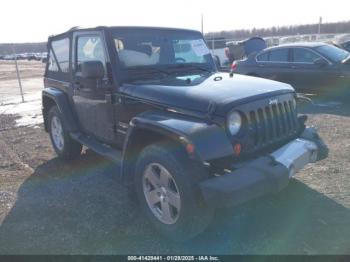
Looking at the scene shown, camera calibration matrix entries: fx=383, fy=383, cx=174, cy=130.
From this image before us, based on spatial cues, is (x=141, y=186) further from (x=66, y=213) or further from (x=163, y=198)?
(x=66, y=213)

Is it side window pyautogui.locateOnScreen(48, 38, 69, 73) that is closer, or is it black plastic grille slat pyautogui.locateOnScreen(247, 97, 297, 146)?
black plastic grille slat pyautogui.locateOnScreen(247, 97, 297, 146)

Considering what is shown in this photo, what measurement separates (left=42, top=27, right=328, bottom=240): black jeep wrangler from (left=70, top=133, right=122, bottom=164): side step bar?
0.02 m

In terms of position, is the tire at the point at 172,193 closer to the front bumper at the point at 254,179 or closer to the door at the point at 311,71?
the front bumper at the point at 254,179

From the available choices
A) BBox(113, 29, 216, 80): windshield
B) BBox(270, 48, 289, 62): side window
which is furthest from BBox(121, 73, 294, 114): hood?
BBox(270, 48, 289, 62): side window

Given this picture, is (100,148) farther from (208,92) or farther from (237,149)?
(237,149)

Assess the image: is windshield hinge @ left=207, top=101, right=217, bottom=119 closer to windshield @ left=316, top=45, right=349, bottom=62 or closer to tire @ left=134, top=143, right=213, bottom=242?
tire @ left=134, top=143, right=213, bottom=242

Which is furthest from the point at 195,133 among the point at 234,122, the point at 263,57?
the point at 263,57

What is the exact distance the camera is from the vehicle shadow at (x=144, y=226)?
3.54 m

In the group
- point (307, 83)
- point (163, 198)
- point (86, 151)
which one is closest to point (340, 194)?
point (163, 198)

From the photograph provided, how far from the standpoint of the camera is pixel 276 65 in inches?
416

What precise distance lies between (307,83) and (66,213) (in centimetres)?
769

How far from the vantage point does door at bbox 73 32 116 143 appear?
4.58 m

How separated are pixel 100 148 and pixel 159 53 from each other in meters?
1.43

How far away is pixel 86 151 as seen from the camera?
677cm
